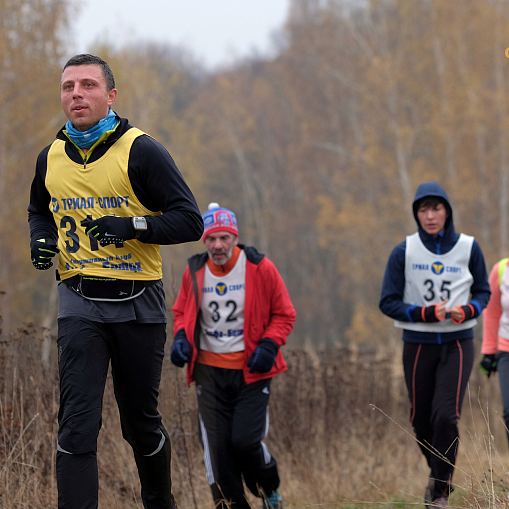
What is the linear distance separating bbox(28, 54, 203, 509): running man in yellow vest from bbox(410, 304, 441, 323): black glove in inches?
89.2

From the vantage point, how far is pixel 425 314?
5.08 metres

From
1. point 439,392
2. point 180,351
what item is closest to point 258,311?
point 180,351

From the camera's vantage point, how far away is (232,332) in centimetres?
502

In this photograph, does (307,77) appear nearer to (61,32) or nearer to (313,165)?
(313,165)

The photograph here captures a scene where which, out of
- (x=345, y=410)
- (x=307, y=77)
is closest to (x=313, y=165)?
(x=307, y=77)

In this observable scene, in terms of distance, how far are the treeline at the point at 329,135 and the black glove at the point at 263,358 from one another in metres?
7.60

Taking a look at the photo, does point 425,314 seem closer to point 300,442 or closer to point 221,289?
point 221,289

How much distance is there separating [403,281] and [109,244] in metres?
2.84

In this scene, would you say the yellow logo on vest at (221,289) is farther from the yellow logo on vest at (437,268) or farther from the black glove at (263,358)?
the yellow logo on vest at (437,268)

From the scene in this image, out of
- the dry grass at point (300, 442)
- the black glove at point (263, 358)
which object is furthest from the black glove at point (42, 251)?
the black glove at point (263, 358)

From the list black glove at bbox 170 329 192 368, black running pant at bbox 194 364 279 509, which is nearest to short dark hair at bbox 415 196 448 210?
black running pant at bbox 194 364 279 509

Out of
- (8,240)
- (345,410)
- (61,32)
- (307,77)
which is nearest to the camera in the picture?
(345,410)

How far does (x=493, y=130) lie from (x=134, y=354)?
22544mm

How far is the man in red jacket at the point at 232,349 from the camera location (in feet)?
15.7
